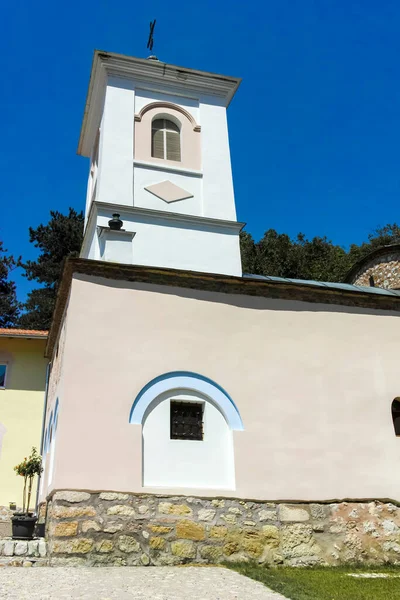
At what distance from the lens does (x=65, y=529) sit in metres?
7.06

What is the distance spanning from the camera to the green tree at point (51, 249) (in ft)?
86.2

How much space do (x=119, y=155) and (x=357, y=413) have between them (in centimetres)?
718

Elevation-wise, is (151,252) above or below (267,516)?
above

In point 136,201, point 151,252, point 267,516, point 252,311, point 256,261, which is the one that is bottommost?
Answer: point 267,516

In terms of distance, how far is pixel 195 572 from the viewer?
6773 millimetres

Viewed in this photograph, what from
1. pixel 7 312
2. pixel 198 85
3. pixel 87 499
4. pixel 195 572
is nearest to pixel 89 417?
pixel 87 499

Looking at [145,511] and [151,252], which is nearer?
[145,511]

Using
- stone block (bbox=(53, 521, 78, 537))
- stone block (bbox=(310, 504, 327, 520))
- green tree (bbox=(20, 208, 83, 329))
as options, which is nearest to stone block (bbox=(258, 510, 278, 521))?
stone block (bbox=(310, 504, 327, 520))

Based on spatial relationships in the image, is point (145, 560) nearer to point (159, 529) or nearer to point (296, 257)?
point (159, 529)

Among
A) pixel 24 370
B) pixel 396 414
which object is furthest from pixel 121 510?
pixel 24 370

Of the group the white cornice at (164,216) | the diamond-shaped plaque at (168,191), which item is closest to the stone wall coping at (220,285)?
the white cornice at (164,216)

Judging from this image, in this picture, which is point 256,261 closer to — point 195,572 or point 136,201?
point 136,201

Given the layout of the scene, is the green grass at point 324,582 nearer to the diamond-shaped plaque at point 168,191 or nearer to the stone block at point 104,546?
the stone block at point 104,546

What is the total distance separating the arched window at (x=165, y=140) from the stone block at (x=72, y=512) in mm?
7846
